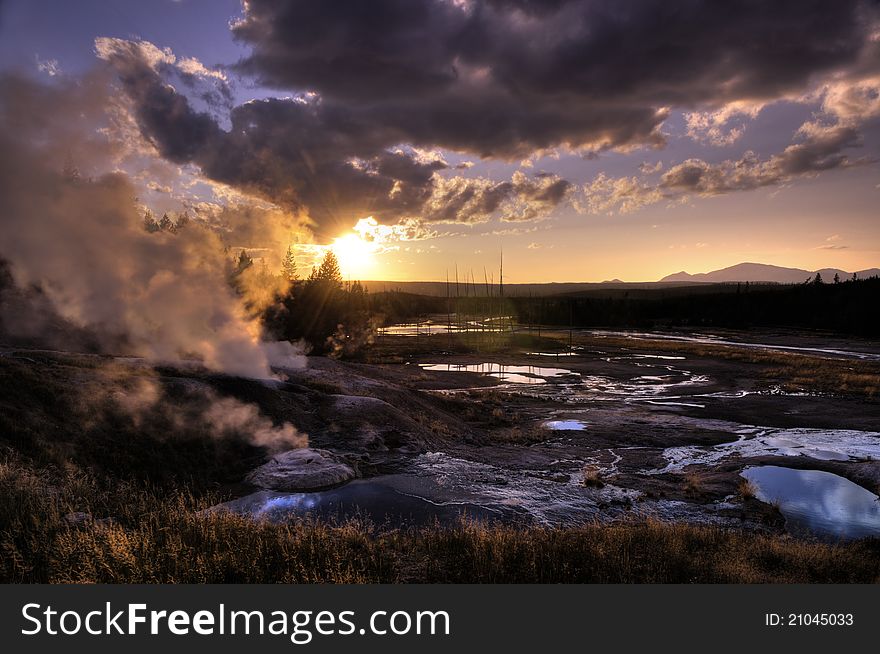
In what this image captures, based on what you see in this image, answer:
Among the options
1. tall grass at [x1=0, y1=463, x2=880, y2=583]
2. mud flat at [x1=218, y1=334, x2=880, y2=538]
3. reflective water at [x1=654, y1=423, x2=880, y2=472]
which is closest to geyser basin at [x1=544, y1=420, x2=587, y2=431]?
mud flat at [x1=218, y1=334, x2=880, y2=538]

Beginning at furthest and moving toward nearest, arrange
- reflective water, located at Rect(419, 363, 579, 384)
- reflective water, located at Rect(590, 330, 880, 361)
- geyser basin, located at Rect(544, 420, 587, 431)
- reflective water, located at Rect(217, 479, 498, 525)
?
1. reflective water, located at Rect(590, 330, 880, 361)
2. reflective water, located at Rect(419, 363, 579, 384)
3. geyser basin, located at Rect(544, 420, 587, 431)
4. reflective water, located at Rect(217, 479, 498, 525)

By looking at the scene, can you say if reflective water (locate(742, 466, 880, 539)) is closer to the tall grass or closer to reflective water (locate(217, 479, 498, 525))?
the tall grass

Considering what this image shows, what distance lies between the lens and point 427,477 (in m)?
12.5

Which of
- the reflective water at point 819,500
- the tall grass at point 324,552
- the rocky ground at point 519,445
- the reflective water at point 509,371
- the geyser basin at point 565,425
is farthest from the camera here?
the reflective water at point 509,371

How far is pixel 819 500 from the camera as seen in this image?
528 inches

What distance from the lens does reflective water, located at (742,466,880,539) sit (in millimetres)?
11422

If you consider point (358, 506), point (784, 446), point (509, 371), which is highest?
point (358, 506)

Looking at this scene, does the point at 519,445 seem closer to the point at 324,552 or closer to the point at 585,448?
the point at 585,448

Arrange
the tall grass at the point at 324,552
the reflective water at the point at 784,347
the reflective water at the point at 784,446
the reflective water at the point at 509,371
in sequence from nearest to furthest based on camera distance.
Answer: the tall grass at the point at 324,552, the reflective water at the point at 784,446, the reflective water at the point at 509,371, the reflective water at the point at 784,347

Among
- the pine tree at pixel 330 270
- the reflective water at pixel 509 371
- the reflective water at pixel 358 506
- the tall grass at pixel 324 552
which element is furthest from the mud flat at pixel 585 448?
the pine tree at pixel 330 270

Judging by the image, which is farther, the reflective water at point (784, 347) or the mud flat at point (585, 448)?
→ the reflective water at point (784, 347)

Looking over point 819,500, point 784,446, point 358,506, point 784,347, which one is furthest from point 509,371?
point 784,347

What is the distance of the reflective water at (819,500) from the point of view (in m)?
11.4

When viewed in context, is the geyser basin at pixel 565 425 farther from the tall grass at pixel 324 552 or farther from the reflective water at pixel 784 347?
the reflective water at pixel 784 347
